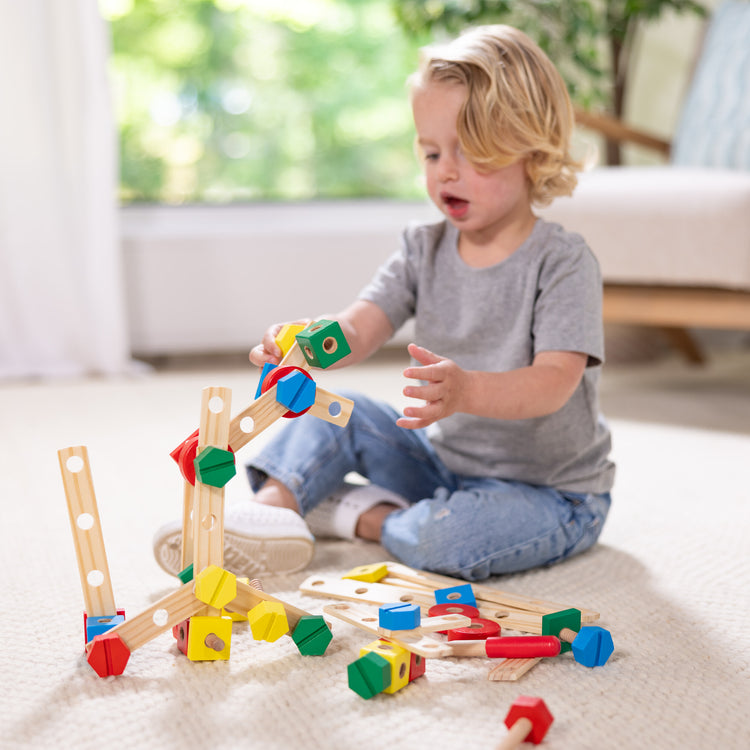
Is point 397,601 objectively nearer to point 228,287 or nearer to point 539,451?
point 539,451

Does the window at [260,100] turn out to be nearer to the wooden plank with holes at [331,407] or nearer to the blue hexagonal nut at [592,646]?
the wooden plank with holes at [331,407]

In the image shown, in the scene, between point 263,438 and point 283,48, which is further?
point 283,48

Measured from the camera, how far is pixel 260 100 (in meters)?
2.50

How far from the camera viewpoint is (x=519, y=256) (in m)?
0.94

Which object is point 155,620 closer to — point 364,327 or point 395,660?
point 395,660

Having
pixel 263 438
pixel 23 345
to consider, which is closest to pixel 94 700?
pixel 263 438

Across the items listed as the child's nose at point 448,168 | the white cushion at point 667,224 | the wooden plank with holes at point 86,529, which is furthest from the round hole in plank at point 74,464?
the white cushion at point 667,224

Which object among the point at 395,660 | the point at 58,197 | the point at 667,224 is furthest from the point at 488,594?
the point at 58,197

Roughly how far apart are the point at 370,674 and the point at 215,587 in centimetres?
13

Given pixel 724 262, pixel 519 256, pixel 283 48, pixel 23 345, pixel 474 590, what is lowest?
pixel 23 345

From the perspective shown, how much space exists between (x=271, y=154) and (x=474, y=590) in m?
1.89

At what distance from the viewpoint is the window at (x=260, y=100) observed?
7.88 feet

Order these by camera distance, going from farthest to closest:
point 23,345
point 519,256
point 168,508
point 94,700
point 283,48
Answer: point 283,48 → point 23,345 → point 168,508 → point 519,256 → point 94,700

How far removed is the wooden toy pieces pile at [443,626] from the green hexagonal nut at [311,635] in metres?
0.03
